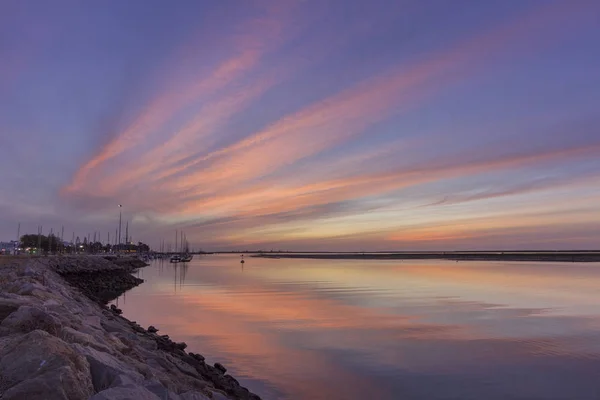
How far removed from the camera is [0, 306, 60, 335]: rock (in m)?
8.15

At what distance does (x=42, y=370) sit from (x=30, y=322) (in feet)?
9.15

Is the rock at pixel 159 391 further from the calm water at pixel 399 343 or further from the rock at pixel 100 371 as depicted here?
the calm water at pixel 399 343

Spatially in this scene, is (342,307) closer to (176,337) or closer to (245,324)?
(245,324)

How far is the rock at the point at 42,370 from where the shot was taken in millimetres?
5438

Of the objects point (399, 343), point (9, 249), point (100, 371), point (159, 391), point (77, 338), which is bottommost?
point (399, 343)

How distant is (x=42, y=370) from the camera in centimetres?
593

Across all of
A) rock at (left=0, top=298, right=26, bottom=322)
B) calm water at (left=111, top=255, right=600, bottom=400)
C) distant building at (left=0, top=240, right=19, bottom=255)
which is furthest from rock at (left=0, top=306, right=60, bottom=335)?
distant building at (left=0, top=240, right=19, bottom=255)

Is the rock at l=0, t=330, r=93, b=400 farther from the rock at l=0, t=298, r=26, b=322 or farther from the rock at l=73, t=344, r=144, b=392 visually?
the rock at l=0, t=298, r=26, b=322

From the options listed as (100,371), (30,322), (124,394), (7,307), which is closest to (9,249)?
(7,307)

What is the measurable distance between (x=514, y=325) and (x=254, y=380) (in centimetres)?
1411

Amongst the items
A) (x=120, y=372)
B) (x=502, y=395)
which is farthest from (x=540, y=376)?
(x=120, y=372)

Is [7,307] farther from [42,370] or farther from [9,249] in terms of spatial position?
[9,249]

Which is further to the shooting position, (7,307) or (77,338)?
(7,307)

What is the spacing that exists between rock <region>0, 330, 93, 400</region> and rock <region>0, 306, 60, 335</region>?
4.84 ft
